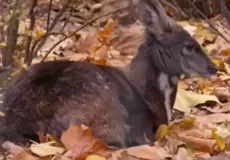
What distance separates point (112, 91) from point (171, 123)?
0.58m

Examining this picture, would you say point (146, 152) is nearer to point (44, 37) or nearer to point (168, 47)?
point (168, 47)

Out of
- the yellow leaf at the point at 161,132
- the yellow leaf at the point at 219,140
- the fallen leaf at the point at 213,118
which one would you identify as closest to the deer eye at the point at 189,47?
the fallen leaf at the point at 213,118

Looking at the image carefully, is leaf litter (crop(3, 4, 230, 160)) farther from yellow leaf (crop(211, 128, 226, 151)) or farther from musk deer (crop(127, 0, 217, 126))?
musk deer (crop(127, 0, 217, 126))

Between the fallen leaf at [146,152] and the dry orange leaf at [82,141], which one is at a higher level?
the dry orange leaf at [82,141]

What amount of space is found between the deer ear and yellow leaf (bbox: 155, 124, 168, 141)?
0.66 m

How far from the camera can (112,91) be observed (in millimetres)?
5934

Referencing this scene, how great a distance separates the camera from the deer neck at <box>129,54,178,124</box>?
20.7 ft

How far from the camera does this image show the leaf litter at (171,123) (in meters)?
5.33

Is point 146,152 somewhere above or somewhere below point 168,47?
below

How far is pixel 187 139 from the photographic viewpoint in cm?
577

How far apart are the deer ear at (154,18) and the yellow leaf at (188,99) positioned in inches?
27.9

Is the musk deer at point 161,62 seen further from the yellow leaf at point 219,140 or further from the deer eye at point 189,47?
the yellow leaf at point 219,140

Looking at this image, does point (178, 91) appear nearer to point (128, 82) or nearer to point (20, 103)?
point (128, 82)

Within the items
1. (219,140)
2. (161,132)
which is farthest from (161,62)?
(219,140)
